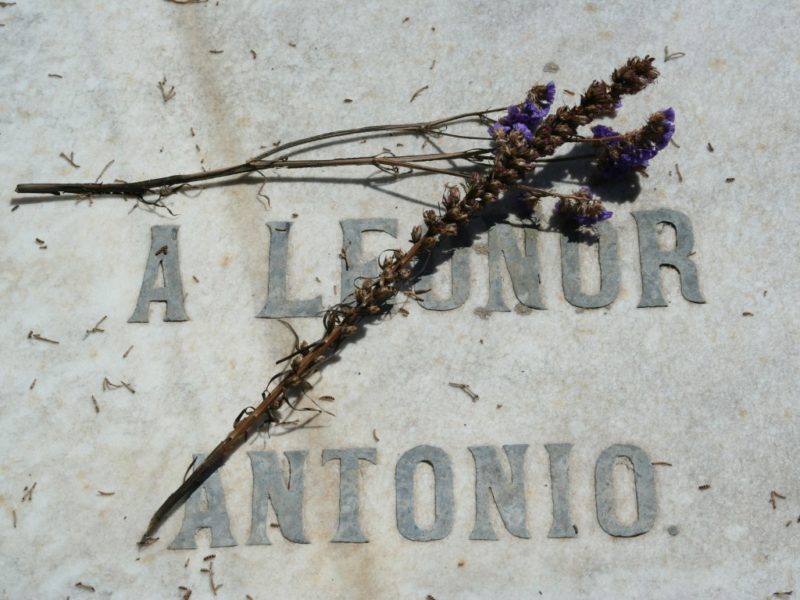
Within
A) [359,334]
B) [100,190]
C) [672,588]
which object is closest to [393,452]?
[359,334]

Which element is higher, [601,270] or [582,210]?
[582,210]

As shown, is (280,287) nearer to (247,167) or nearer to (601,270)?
(247,167)

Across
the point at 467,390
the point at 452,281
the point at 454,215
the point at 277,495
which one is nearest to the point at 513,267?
the point at 452,281

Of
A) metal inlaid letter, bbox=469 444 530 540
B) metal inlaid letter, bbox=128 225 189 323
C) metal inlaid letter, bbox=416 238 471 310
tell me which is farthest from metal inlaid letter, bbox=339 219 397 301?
metal inlaid letter, bbox=469 444 530 540

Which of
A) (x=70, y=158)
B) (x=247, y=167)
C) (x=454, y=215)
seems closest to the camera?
(x=454, y=215)

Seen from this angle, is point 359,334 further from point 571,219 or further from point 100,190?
point 100,190

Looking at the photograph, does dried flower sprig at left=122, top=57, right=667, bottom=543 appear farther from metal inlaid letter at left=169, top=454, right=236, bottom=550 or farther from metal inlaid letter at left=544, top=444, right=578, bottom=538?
metal inlaid letter at left=544, top=444, right=578, bottom=538

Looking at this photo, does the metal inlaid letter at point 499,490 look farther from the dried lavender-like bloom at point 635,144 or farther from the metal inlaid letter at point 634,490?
the dried lavender-like bloom at point 635,144
